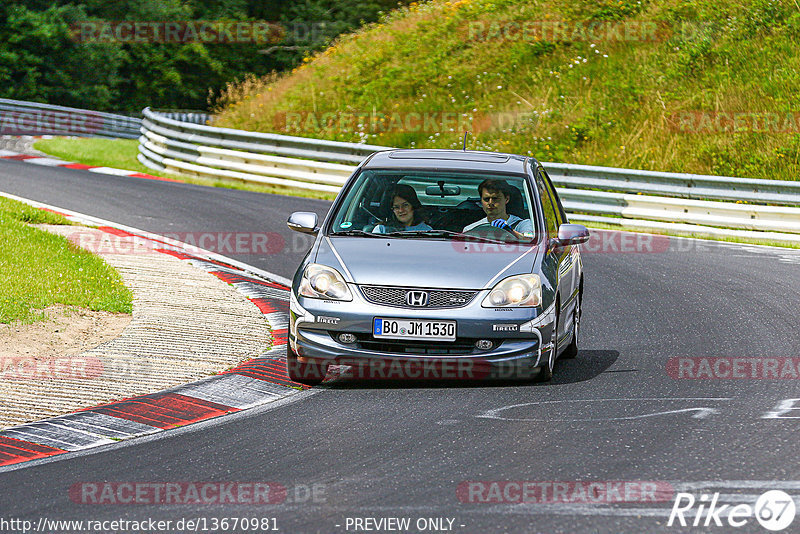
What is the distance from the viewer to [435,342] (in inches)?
312

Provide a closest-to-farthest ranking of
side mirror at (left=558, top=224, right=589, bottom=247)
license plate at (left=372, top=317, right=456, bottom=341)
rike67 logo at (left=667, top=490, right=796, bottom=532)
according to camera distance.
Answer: rike67 logo at (left=667, top=490, right=796, bottom=532) < license plate at (left=372, top=317, right=456, bottom=341) < side mirror at (left=558, top=224, right=589, bottom=247)

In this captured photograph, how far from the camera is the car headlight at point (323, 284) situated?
809 centimetres

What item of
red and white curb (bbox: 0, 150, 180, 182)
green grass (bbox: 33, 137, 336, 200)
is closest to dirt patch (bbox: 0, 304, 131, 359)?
green grass (bbox: 33, 137, 336, 200)

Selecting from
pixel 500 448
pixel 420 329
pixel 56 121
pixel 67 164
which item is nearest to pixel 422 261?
pixel 420 329

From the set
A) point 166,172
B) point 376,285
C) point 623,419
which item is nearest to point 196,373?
point 376,285

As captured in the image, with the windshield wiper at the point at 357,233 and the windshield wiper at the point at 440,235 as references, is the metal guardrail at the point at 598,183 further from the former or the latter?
the windshield wiper at the point at 357,233

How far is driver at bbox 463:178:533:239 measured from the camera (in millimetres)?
8984

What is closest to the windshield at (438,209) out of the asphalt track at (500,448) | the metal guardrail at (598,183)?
the asphalt track at (500,448)

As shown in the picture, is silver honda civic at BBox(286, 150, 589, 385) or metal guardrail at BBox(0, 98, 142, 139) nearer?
silver honda civic at BBox(286, 150, 589, 385)

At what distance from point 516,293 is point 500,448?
5.90 ft

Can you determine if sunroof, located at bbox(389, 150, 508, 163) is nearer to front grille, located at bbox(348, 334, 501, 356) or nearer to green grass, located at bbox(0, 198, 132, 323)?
front grille, located at bbox(348, 334, 501, 356)

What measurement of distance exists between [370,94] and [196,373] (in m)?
20.8

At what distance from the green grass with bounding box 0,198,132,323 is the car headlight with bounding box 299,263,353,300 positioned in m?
2.96

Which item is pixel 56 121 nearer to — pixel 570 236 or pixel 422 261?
pixel 570 236
